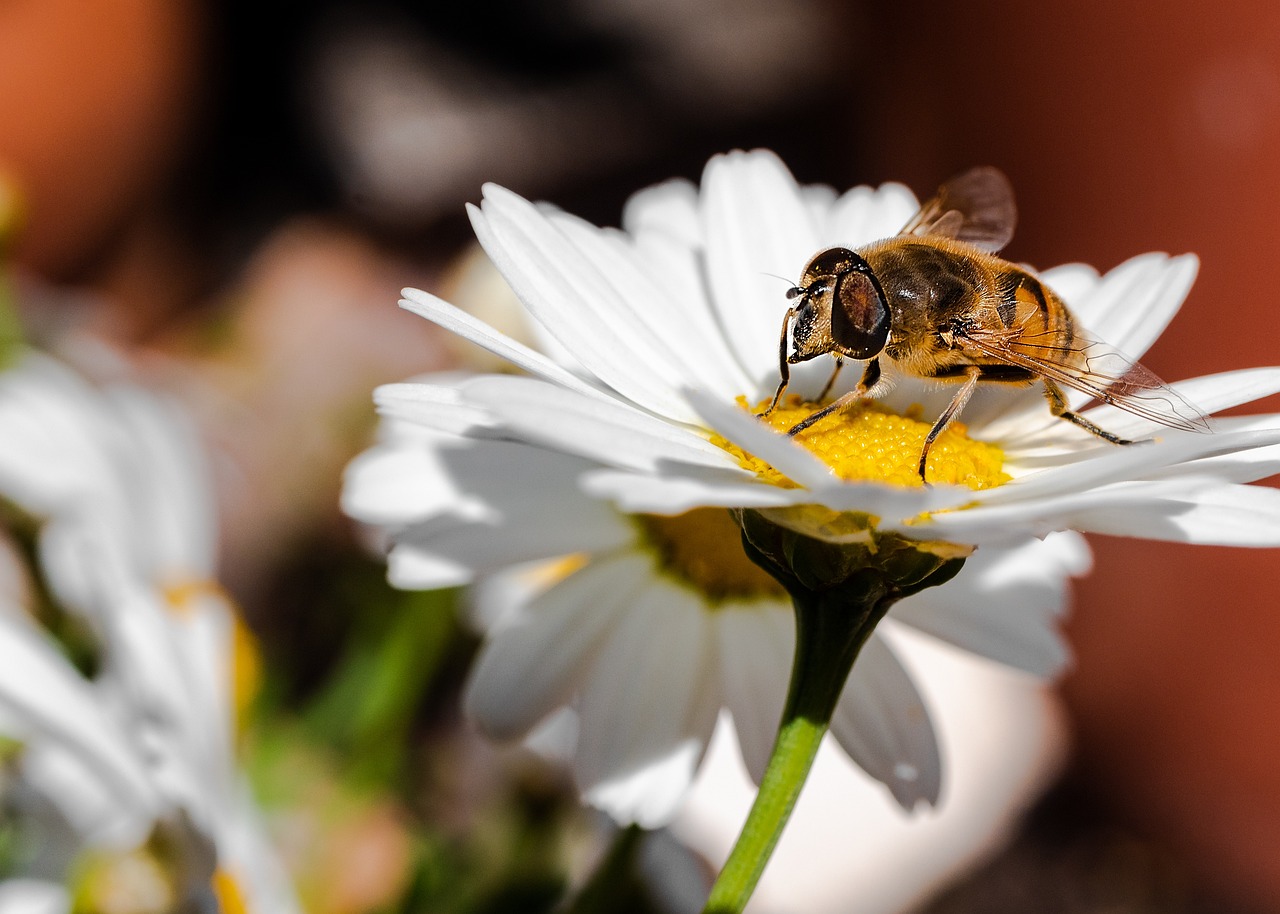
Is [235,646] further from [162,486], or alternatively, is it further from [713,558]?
[713,558]

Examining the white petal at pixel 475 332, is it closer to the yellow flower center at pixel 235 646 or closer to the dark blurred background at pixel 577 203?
the yellow flower center at pixel 235 646

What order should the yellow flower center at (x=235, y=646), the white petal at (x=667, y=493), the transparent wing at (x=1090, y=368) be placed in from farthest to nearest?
the yellow flower center at (x=235, y=646), the transparent wing at (x=1090, y=368), the white petal at (x=667, y=493)

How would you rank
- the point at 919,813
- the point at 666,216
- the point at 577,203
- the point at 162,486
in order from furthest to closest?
the point at 577,203
the point at 919,813
the point at 162,486
the point at 666,216

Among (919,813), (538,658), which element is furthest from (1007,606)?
(919,813)

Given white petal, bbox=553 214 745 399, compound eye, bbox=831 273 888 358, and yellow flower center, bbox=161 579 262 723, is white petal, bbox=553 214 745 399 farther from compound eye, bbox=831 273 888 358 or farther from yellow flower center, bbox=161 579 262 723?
yellow flower center, bbox=161 579 262 723

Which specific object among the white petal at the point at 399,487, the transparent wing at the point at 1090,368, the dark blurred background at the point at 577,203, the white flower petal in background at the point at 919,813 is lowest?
the white flower petal in background at the point at 919,813

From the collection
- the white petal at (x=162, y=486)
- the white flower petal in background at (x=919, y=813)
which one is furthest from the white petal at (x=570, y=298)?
the white flower petal in background at (x=919, y=813)

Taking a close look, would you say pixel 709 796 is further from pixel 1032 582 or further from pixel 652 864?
pixel 1032 582
